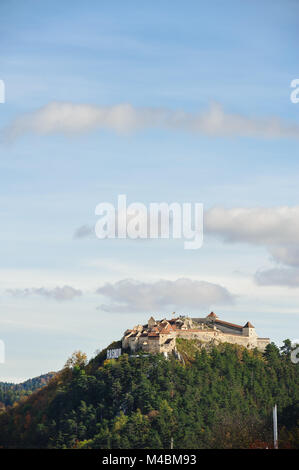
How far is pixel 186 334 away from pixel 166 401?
12.3 meters

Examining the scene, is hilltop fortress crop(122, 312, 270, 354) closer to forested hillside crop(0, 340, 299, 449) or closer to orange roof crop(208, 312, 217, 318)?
orange roof crop(208, 312, 217, 318)

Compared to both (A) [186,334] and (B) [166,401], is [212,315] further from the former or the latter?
(B) [166,401]

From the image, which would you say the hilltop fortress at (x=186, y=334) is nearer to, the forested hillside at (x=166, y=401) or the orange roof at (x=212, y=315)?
the orange roof at (x=212, y=315)

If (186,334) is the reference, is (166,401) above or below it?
below

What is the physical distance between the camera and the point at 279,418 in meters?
99.4

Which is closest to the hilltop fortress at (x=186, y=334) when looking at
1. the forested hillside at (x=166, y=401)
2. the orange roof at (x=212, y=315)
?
the orange roof at (x=212, y=315)

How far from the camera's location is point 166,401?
10944 centimetres

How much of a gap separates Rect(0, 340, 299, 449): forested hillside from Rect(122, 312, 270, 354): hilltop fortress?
1.49 meters

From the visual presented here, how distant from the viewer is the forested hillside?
105 meters

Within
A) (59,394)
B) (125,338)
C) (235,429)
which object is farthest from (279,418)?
(59,394)

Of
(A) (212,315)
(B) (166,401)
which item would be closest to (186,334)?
(A) (212,315)
